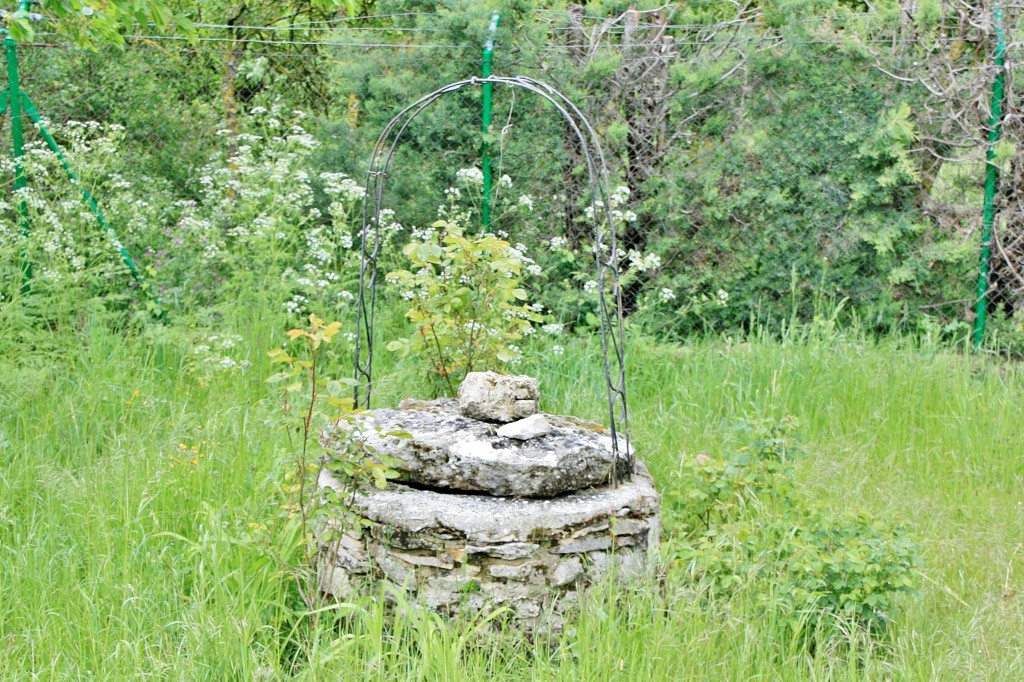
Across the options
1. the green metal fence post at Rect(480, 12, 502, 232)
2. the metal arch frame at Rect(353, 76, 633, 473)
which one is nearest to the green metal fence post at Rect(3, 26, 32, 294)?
the metal arch frame at Rect(353, 76, 633, 473)

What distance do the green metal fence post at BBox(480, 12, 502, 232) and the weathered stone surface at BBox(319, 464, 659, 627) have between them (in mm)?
2989

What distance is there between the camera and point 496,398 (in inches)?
141

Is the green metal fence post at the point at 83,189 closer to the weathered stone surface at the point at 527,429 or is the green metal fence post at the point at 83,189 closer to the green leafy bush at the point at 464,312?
the green leafy bush at the point at 464,312

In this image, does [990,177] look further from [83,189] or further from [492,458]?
[83,189]

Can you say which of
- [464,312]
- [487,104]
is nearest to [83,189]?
[487,104]

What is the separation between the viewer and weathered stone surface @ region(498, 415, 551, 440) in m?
3.42

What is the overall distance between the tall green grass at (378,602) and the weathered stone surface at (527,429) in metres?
0.62

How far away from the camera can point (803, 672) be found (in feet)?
9.52

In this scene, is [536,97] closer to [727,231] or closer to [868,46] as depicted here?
[727,231]

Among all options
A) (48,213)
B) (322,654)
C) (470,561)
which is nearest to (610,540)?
(470,561)

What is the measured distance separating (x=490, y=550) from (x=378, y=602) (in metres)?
0.39

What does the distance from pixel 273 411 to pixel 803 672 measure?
2807 millimetres

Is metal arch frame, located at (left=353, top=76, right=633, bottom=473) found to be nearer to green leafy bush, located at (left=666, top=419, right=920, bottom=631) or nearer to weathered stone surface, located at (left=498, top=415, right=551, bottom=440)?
weathered stone surface, located at (left=498, top=415, right=551, bottom=440)

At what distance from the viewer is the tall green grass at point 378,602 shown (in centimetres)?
287
